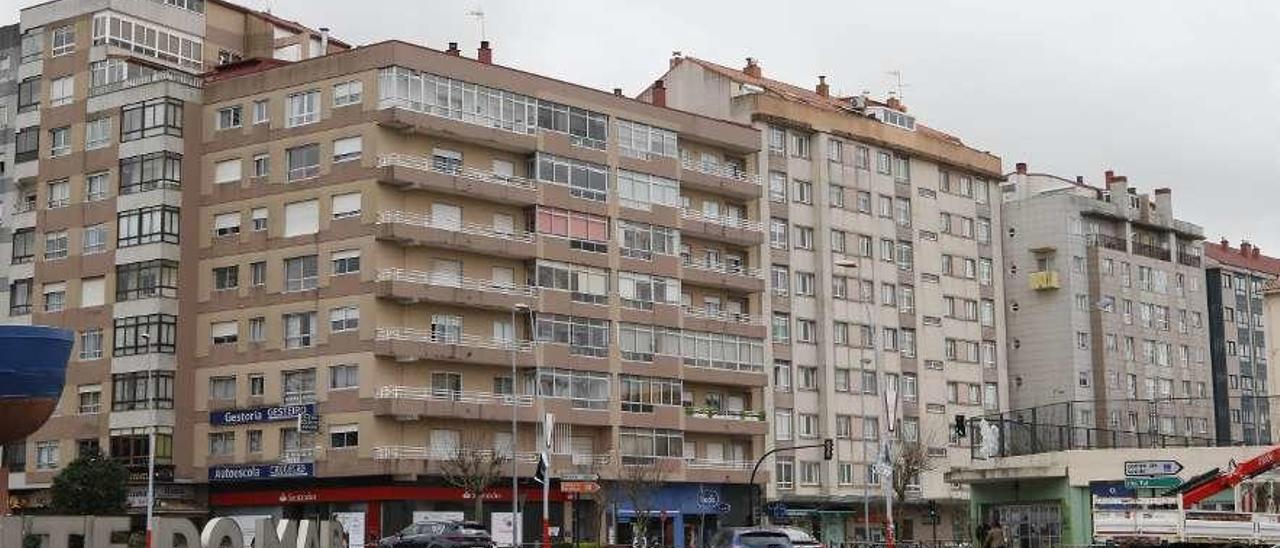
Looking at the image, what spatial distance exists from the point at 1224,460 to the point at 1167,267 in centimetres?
6909

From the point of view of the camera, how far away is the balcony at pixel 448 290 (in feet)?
277

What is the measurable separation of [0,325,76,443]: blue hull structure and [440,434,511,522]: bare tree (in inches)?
1545

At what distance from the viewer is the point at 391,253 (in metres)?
85.4

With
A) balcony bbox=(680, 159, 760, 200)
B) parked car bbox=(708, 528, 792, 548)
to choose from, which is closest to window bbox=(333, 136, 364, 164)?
balcony bbox=(680, 159, 760, 200)

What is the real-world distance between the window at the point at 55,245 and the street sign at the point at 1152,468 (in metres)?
52.5

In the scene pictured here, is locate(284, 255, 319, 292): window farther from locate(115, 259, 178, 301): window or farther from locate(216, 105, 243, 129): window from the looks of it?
locate(216, 105, 243, 129): window

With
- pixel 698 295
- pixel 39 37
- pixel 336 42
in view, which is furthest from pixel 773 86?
pixel 39 37

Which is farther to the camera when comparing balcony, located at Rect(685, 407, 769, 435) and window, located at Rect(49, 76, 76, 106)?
balcony, located at Rect(685, 407, 769, 435)

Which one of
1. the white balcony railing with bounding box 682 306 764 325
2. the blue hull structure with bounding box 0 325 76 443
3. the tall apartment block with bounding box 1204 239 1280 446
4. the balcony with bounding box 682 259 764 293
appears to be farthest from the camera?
the tall apartment block with bounding box 1204 239 1280 446

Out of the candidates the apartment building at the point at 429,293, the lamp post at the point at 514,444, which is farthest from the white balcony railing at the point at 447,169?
the lamp post at the point at 514,444

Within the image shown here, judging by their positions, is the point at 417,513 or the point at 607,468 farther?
the point at 607,468

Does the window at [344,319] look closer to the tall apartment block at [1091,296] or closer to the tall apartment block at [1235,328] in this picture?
the tall apartment block at [1091,296]

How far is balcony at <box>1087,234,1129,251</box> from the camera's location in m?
128

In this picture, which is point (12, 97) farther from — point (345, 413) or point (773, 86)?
point (773, 86)
